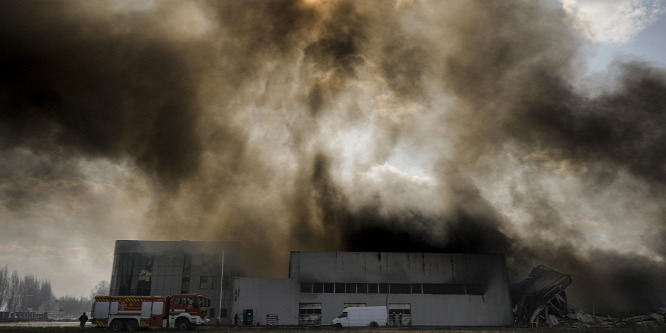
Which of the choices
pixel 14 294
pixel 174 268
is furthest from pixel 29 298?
pixel 174 268

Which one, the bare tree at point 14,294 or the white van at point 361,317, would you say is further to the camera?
the bare tree at point 14,294

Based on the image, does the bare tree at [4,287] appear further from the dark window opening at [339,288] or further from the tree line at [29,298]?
the dark window opening at [339,288]

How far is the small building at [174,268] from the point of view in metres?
77.3

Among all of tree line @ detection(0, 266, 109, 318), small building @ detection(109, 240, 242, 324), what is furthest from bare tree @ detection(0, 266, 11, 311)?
small building @ detection(109, 240, 242, 324)

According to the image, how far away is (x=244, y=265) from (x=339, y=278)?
86.6ft

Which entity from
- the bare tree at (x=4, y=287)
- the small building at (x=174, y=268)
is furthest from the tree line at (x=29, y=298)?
the small building at (x=174, y=268)

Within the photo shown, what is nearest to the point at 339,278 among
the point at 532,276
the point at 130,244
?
the point at 532,276

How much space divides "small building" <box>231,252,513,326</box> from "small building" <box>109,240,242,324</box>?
850 inches

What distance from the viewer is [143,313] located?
42062 mm

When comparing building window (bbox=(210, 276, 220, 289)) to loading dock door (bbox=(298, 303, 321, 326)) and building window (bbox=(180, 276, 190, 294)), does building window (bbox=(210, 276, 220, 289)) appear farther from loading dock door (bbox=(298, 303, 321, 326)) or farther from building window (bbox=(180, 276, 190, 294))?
loading dock door (bbox=(298, 303, 321, 326))

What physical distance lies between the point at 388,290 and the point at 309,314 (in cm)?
1001

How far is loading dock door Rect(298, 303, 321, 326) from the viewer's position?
5663cm

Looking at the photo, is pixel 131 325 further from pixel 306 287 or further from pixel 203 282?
pixel 203 282

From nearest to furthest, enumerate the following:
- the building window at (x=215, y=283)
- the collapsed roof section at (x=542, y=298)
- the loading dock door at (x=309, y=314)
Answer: the loading dock door at (x=309, y=314) → the collapsed roof section at (x=542, y=298) → the building window at (x=215, y=283)
